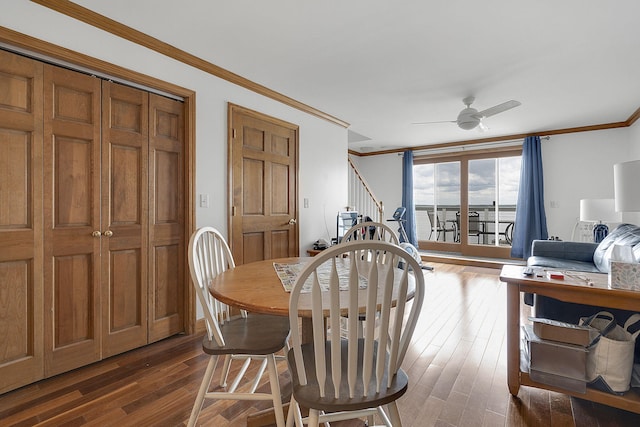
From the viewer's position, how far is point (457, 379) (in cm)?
199

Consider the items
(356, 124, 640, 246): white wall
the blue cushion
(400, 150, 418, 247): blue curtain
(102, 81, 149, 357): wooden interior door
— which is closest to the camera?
(102, 81, 149, 357): wooden interior door

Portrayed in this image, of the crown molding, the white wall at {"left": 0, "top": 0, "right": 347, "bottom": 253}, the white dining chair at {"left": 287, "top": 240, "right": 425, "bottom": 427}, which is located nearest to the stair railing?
the white wall at {"left": 0, "top": 0, "right": 347, "bottom": 253}

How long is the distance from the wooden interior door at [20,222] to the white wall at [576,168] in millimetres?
6578

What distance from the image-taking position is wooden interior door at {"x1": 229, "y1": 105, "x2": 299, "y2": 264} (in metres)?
3.10

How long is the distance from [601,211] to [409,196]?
3.27 m

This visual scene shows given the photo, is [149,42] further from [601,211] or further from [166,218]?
[601,211]

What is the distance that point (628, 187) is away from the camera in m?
1.84

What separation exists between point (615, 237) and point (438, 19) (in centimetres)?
290

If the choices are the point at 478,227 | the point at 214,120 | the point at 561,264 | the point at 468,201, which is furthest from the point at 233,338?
the point at 478,227

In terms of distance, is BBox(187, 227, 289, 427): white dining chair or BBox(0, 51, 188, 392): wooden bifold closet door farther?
BBox(0, 51, 188, 392): wooden bifold closet door

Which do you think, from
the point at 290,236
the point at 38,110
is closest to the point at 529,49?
the point at 290,236

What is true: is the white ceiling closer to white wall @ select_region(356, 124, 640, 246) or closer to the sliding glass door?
white wall @ select_region(356, 124, 640, 246)

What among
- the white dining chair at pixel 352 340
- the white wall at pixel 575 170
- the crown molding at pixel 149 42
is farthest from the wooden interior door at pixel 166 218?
the white wall at pixel 575 170

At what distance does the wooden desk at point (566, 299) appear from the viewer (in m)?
1.54
